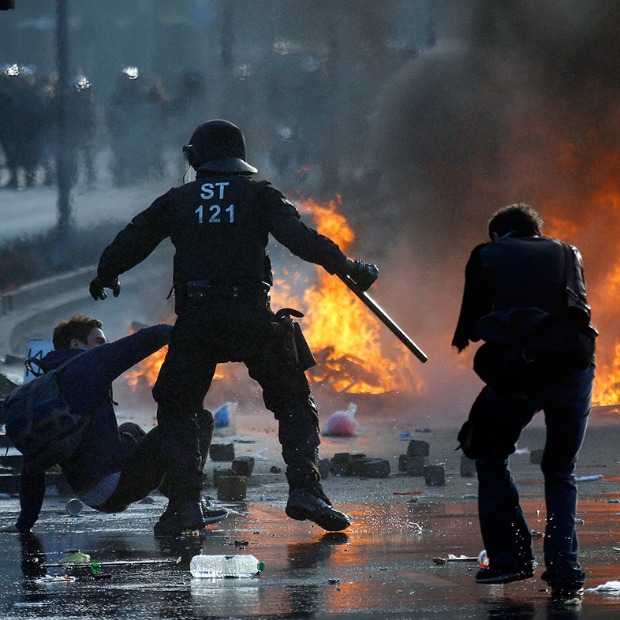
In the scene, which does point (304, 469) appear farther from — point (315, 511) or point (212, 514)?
point (212, 514)

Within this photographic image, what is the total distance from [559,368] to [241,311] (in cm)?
202

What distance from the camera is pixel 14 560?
5.33 m

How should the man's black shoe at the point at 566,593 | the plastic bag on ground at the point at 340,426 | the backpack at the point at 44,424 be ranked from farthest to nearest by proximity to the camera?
the plastic bag on ground at the point at 340,426 → the backpack at the point at 44,424 → the man's black shoe at the point at 566,593

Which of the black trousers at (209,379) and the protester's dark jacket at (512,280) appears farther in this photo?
the black trousers at (209,379)

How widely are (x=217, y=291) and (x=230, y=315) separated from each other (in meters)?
0.11

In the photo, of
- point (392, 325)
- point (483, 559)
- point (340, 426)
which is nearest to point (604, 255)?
point (340, 426)

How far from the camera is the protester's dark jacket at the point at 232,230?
6160mm

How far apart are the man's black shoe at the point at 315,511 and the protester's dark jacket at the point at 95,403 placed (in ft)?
2.44

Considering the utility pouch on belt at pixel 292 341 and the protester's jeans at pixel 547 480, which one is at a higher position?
the utility pouch on belt at pixel 292 341

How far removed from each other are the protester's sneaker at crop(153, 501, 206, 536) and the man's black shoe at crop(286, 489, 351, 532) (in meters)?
0.37

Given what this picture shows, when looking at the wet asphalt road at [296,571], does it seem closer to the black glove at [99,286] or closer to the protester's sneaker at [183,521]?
the protester's sneaker at [183,521]

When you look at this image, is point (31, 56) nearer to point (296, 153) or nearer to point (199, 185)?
point (296, 153)

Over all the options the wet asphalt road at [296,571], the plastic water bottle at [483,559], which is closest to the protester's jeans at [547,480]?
the wet asphalt road at [296,571]

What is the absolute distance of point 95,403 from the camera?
606 cm
